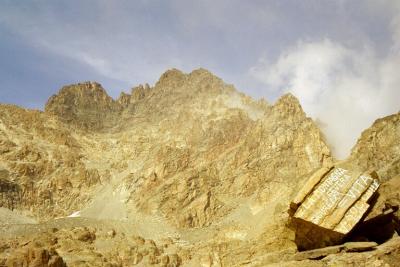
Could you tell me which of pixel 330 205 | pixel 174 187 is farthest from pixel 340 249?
pixel 174 187

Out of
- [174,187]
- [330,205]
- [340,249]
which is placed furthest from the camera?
[174,187]

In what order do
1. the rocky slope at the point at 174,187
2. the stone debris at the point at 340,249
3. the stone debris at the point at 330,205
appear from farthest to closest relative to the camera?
the rocky slope at the point at 174,187 → the stone debris at the point at 330,205 → the stone debris at the point at 340,249

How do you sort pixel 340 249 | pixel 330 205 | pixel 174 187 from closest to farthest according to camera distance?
pixel 340 249
pixel 330 205
pixel 174 187

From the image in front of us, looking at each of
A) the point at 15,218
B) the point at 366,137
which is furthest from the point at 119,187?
the point at 366,137

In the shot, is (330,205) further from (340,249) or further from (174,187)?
(174,187)

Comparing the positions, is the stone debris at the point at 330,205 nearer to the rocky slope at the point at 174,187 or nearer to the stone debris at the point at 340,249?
the stone debris at the point at 340,249

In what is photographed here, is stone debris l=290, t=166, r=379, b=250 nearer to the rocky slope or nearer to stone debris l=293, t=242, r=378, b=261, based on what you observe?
stone debris l=293, t=242, r=378, b=261

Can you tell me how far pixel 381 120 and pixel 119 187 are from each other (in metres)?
111

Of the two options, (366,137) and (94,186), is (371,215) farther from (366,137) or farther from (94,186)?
(94,186)

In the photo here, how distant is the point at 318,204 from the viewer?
17.9 m

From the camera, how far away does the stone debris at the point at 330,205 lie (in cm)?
1730

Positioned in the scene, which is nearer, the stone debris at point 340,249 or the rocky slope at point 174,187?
the stone debris at point 340,249

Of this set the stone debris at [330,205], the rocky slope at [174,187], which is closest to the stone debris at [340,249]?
the stone debris at [330,205]

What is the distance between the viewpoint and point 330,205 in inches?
691
